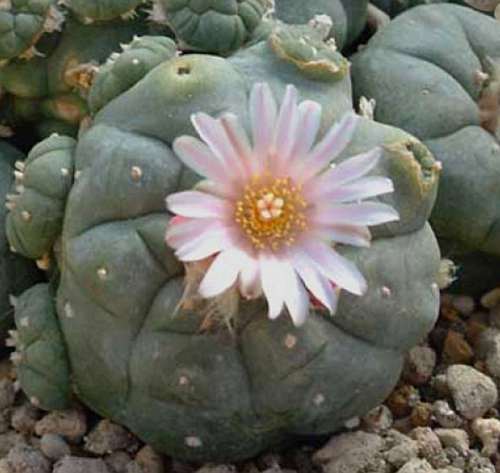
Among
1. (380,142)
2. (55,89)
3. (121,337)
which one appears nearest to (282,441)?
(121,337)

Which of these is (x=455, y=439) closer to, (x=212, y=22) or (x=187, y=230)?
(x=187, y=230)

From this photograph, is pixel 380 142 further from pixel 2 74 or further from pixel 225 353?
pixel 2 74

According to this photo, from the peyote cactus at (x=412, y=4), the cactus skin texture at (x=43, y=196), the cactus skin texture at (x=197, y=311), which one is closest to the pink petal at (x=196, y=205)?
the cactus skin texture at (x=197, y=311)

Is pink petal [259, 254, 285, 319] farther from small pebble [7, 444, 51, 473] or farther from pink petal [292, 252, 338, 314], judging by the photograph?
small pebble [7, 444, 51, 473]

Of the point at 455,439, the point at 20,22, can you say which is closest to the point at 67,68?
the point at 20,22

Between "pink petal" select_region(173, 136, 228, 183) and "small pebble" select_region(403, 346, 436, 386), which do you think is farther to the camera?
"small pebble" select_region(403, 346, 436, 386)

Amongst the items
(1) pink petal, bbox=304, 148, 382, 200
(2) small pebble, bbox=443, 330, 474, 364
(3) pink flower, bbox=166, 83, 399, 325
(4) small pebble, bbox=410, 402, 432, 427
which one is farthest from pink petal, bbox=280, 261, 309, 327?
(2) small pebble, bbox=443, 330, 474, 364
